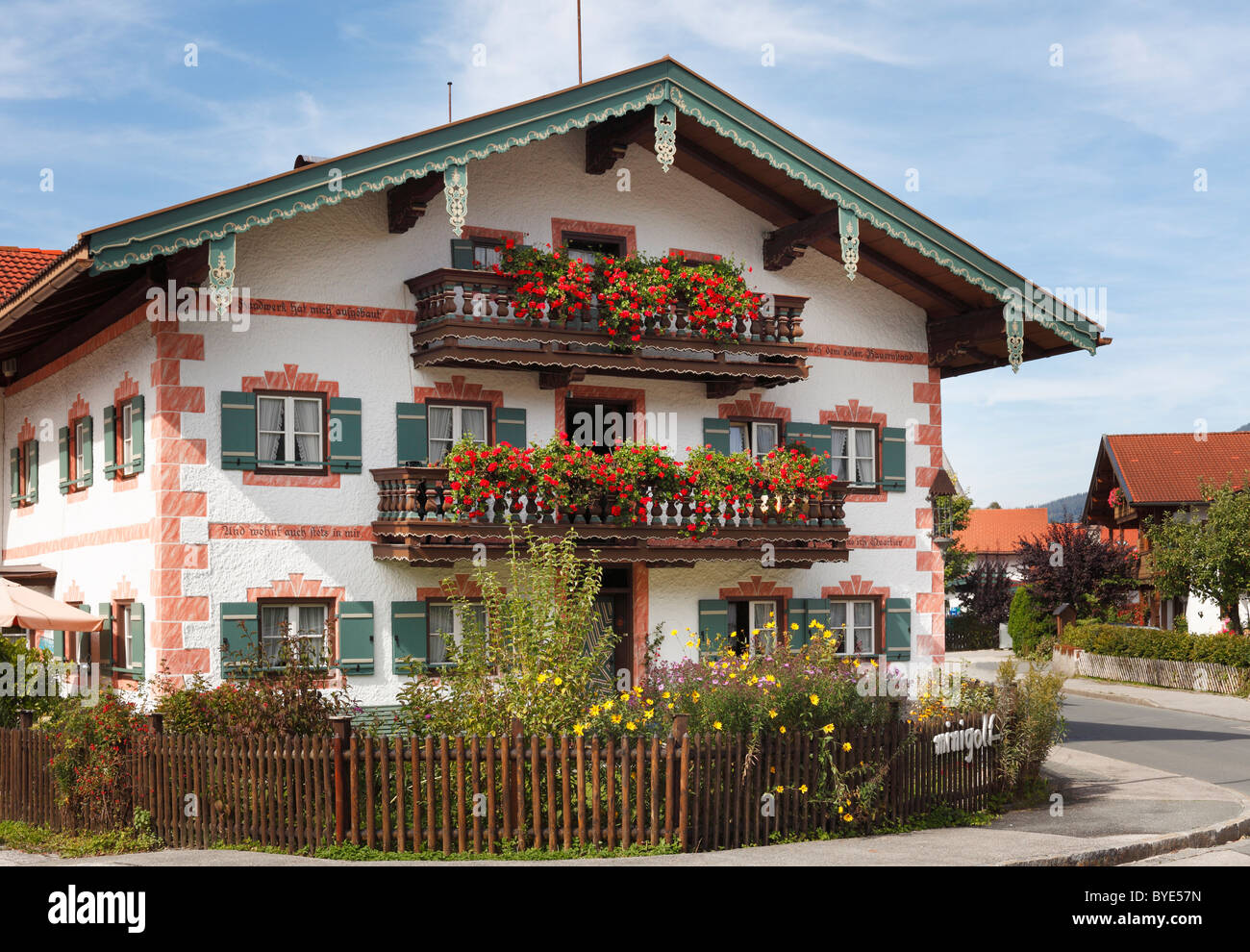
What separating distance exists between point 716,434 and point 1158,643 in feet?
66.4

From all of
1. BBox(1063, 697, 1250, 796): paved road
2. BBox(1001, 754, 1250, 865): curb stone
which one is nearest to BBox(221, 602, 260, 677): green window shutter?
BBox(1001, 754, 1250, 865): curb stone

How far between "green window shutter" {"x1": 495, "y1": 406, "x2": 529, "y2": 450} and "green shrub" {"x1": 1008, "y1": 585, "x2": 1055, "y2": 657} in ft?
103

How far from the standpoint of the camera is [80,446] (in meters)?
21.8

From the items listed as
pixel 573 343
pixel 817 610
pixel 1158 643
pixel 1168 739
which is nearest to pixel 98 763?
pixel 573 343

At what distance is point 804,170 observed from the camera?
20984 mm

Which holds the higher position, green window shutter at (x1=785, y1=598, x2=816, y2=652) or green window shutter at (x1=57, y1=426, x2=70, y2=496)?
green window shutter at (x1=57, y1=426, x2=70, y2=496)

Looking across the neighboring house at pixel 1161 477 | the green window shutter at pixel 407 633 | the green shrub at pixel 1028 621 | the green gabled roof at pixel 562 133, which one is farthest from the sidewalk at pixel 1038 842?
the green shrub at pixel 1028 621

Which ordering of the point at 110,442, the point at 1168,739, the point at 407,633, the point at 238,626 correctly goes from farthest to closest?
the point at 1168,739 → the point at 110,442 → the point at 407,633 → the point at 238,626

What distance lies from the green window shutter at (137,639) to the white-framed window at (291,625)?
5.20 feet

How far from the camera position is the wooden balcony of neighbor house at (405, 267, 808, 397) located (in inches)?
754

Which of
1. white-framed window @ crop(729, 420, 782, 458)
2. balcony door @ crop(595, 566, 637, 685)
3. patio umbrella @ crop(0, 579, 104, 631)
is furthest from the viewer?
white-framed window @ crop(729, 420, 782, 458)

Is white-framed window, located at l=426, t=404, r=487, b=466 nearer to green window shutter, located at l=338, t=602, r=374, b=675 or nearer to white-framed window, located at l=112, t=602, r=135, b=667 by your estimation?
green window shutter, located at l=338, t=602, r=374, b=675

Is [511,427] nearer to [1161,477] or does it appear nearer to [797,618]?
[797,618]

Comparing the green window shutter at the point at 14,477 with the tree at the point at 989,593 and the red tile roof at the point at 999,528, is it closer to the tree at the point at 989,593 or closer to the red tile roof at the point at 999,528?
the tree at the point at 989,593
